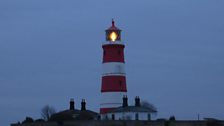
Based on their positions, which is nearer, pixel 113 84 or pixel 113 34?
pixel 113 84

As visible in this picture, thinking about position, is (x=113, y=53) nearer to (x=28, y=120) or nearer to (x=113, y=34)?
(x=113, y=34)

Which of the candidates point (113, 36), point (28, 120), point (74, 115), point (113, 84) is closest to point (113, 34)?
point (113, 36)

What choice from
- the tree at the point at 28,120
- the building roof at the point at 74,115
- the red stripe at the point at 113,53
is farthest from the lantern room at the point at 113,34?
the tree at the point at 28,120

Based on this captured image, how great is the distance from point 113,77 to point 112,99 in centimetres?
178

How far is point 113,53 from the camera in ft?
218

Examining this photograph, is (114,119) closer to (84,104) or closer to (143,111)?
(143,111)

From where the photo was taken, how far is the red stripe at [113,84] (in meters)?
65.3

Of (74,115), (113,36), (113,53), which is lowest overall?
(74,115)

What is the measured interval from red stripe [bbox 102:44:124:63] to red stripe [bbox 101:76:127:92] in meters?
1.48

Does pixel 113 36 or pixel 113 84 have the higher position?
pixel 113 36

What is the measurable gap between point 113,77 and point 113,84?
0.61m

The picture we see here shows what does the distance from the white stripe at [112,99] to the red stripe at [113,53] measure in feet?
8.98

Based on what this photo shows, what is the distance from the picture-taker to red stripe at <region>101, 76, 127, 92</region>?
65.3m

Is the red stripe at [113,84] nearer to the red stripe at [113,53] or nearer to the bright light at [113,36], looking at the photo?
the red stripe at [113,53]
